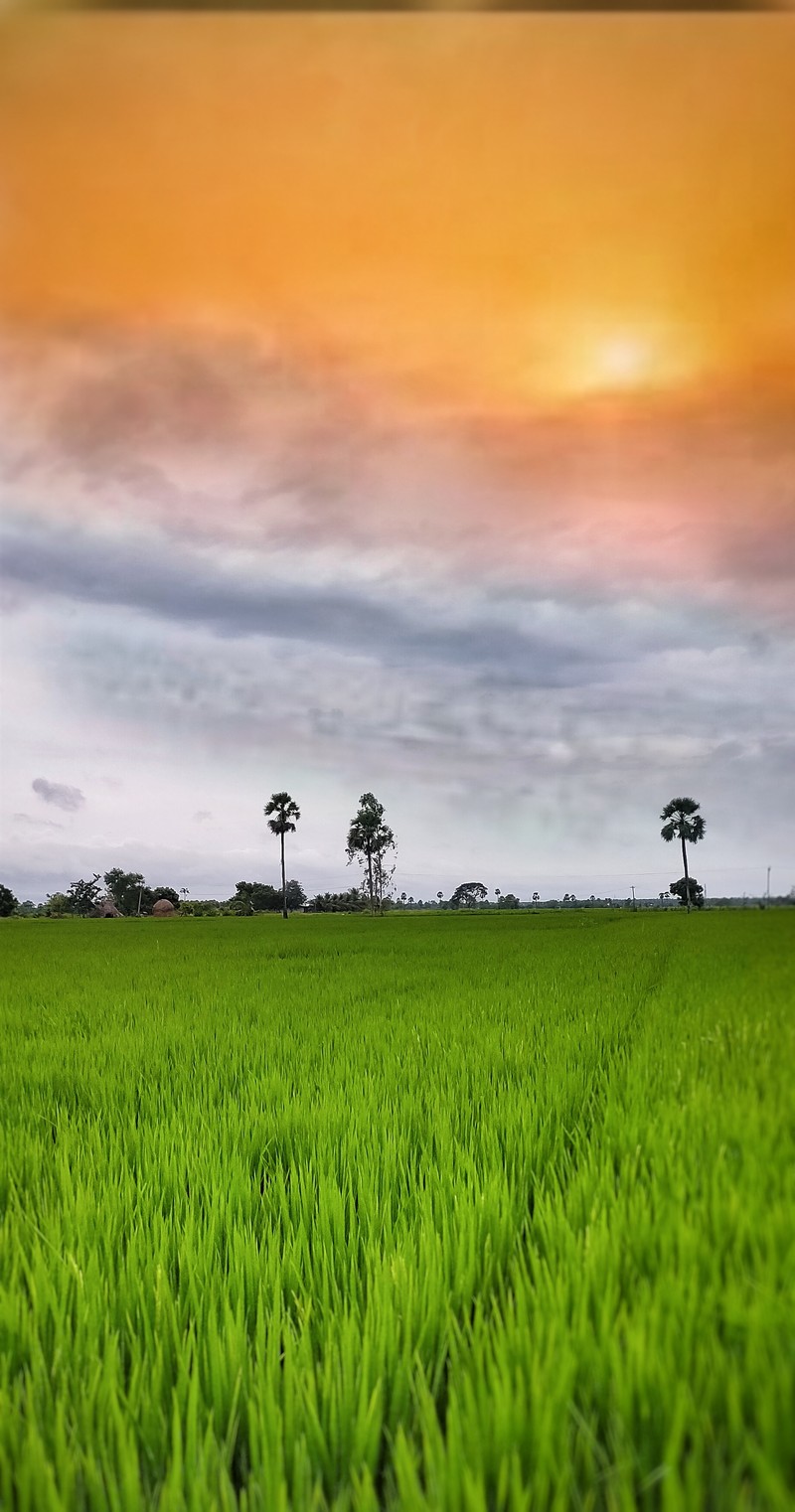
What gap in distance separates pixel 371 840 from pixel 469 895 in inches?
540

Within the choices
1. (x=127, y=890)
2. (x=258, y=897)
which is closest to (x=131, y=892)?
(x=127, y=890)

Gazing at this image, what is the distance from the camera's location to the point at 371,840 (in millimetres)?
69500

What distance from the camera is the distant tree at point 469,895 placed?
7669 cm

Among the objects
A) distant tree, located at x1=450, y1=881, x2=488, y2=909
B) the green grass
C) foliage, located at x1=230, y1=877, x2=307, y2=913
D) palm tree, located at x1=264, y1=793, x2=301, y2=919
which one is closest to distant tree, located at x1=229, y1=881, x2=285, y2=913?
foliage, located at x1=230, y1=877, x2=307, y2=913

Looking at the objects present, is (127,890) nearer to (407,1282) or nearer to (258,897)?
(258,897)

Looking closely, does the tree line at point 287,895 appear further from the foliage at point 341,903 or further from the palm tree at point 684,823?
the palm tree at point 684,823

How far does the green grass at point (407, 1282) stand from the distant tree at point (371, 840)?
64155 millimetres

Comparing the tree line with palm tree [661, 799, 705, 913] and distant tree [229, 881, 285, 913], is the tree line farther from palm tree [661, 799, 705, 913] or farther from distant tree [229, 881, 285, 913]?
palm tree [661, 799, 705, 913]

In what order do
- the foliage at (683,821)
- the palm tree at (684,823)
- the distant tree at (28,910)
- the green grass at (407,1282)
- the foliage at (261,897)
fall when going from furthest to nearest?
the foliage at (261,897) → the distant tree at (28,910) → the foliage at (683,821) → the palm tree at (684,823) → the green grass at (407,1282)

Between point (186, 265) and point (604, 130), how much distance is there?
11.0 ft

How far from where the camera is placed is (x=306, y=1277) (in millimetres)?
1619

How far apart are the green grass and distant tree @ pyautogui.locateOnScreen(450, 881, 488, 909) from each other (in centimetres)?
7410

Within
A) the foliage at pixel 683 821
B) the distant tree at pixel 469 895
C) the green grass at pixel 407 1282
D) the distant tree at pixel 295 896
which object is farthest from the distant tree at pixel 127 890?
the green grass at pixel 407 1282

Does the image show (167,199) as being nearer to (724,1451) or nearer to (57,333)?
(57,333)
